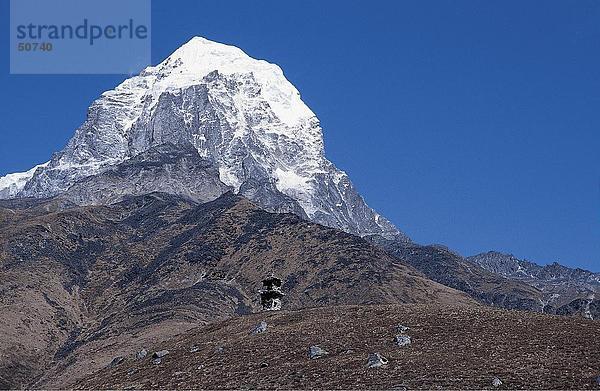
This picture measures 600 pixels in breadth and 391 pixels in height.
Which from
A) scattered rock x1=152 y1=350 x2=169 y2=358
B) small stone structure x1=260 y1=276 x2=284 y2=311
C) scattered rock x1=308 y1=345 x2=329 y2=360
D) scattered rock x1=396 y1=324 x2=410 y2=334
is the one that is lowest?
scattered rock x1=308 y1=345 x2=329 y2=360

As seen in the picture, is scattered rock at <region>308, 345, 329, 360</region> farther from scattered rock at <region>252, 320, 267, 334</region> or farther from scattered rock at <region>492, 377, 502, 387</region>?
scattered rock at <region>492, 377, 502, 387</region>

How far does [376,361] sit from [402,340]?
194 inches

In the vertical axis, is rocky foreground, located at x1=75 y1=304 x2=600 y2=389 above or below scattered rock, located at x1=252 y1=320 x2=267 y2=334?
below

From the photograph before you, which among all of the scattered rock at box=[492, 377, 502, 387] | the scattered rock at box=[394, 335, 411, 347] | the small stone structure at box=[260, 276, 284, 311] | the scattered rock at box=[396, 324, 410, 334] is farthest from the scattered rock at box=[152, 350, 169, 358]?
the small stone structure at box=[260, 276, 284, 311]

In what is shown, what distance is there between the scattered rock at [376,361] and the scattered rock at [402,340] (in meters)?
3.65

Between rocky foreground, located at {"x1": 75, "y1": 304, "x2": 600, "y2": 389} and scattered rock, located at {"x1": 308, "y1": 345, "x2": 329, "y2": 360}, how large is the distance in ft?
0.37

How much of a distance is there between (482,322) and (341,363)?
37.0 ft

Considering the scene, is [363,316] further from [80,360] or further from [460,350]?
[80,360]

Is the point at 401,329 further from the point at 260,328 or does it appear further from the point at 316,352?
the point at 260,328

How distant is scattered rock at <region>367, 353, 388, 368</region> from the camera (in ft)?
147

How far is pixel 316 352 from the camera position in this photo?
49.4 meters

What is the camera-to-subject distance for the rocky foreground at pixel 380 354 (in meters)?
41.7

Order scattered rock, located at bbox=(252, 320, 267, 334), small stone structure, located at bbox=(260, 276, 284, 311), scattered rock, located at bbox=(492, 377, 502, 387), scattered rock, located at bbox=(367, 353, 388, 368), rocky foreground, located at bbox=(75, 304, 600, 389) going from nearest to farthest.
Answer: scattered rock, located at bbox=(492, 377, 502, 387) → rocky foreground, located at bbox=(75, 304, 600, 389) → scattered rock, located at bbox=(367, 353, 388, 368) → scattered rock, located at bbox=(252, 320, 267, 334) → small stone structure, located at bbox=(260, 276, 284, 311)

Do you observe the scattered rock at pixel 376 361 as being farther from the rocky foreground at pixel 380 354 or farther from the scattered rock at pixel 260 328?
the scattered rock at pixel 260 328
